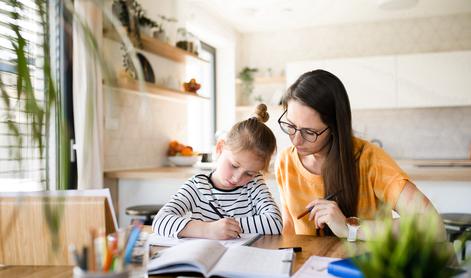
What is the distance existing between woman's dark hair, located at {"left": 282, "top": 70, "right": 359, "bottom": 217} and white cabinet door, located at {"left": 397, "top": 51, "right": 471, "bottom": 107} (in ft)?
11.7

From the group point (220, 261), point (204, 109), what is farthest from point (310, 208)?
point (204, 109)

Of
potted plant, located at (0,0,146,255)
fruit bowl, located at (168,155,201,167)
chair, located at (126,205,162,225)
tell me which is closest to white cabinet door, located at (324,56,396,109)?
fruit bowl, located at (168,155,201,167)

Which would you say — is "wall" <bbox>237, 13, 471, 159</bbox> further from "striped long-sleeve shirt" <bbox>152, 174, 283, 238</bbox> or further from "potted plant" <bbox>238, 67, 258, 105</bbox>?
"striped long-sleeve shirt" <bbox>152, 174, 283, 238</bbox>

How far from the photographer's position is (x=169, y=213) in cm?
155

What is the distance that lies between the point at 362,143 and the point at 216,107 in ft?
13.6

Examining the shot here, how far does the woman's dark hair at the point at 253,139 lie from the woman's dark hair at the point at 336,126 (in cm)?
16

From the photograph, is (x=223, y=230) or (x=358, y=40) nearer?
(x=223, y=230)

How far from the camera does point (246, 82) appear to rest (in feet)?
18.9

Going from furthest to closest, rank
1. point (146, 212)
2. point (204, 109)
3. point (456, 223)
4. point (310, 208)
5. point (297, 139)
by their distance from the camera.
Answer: point (204, 109) < point (146, 212) < point (456, 223) < point (297, 139) < point (310, 208)

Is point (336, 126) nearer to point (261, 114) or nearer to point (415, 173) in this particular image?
point (261, 114)

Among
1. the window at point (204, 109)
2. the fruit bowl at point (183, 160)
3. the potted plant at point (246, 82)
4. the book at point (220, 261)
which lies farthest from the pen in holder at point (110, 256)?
the potted plant at point (246, 82)

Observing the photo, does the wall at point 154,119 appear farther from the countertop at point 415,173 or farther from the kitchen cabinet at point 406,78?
the kitchen cabinet at point 406,78

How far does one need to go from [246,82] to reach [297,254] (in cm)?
463

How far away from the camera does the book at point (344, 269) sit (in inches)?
37.8
